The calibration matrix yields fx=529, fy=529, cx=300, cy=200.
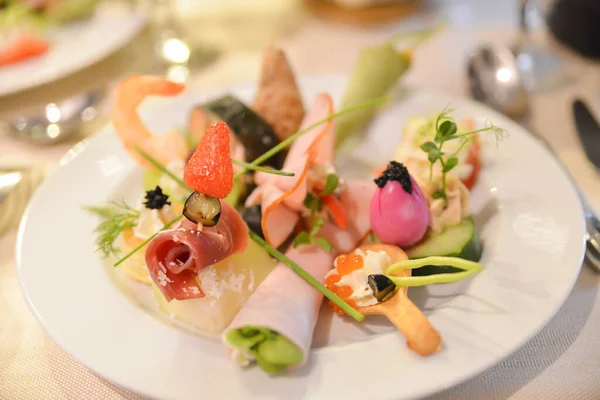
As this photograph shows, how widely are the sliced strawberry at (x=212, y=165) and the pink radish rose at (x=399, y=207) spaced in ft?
1.26

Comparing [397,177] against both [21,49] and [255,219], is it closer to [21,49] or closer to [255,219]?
[255,219]

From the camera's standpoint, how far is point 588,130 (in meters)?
1.61

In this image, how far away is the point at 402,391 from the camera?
0.89m

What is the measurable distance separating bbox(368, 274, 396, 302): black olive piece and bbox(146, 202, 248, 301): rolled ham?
1.00 feet

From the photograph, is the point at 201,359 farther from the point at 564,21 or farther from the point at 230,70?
the point at 564,21

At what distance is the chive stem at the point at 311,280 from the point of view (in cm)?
104

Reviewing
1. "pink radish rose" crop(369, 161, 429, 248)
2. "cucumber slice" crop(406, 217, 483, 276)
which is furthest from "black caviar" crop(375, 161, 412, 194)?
"cucumber slice" crop(406, 217, 483, 276)

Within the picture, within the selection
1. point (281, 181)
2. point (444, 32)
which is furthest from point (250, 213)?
point (444, 32)

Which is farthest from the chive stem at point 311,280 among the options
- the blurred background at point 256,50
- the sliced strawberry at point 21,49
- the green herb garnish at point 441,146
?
the sliced strawberry at point 21,49

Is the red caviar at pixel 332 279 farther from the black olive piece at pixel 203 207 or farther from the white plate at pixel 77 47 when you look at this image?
the white plate at pixel 77 47

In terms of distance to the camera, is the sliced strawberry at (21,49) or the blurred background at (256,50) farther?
the sliced strawberry at (21,49)

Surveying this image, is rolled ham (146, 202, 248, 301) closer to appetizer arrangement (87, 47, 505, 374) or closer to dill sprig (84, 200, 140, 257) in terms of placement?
appetizer arrangement (87, 47, 505, 374)

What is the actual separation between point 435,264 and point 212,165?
47cm

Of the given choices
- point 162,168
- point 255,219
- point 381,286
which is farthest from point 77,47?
point 381,286
